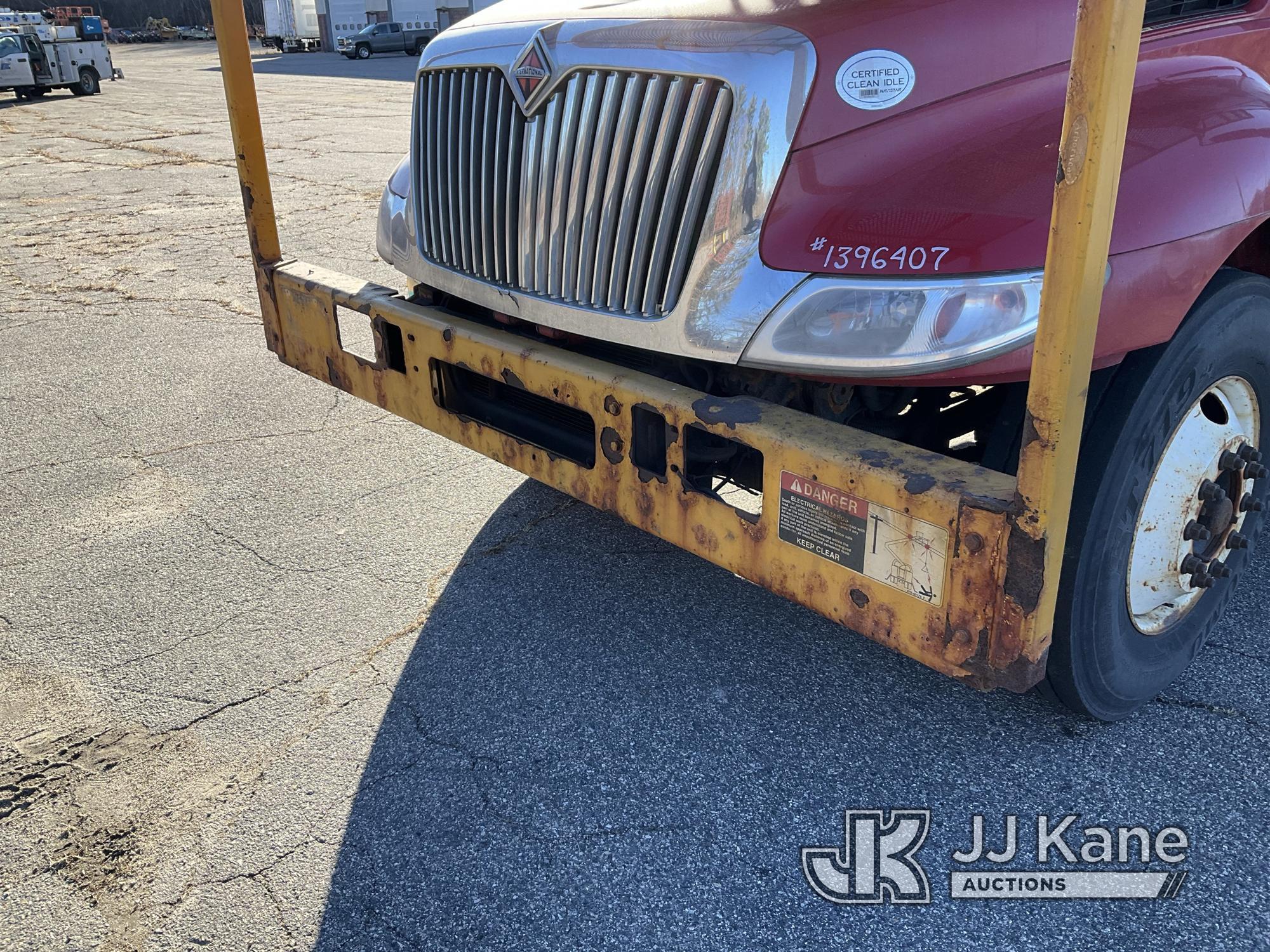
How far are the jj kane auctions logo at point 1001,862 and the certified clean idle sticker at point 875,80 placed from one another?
1614 mm

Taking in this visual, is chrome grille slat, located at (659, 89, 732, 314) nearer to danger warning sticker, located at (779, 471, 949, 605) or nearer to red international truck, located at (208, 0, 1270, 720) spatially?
red international truck, located at (208, 0, 1270, 720)

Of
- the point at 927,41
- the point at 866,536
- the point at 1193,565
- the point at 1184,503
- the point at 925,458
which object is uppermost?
the point at 927,41

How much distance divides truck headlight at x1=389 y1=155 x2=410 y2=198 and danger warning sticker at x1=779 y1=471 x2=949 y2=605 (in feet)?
5.94

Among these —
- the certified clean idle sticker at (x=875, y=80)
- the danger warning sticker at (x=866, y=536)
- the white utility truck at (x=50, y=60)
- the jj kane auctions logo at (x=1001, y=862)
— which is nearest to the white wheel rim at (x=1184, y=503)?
the jj kane auctions logo at (x=1001, y=862)

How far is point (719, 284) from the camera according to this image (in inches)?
93.2

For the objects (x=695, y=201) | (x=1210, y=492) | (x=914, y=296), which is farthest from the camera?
(x=1210, y=492)

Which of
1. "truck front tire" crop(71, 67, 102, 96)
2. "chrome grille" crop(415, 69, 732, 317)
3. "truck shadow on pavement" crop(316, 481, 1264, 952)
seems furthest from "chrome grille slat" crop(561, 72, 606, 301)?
"truck front tire" crop(71, 67, 102, 96)

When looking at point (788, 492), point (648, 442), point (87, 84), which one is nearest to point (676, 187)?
point (648, 442)

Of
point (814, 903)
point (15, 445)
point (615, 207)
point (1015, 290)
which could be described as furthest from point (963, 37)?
point (15, 445)

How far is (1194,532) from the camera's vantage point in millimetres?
2611

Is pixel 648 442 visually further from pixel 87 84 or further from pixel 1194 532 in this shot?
pixel 87 84

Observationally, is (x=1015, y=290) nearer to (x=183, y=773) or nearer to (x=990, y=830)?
(x=990, y=830)

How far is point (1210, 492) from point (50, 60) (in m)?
29.7

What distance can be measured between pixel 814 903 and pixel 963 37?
189 centimetres
